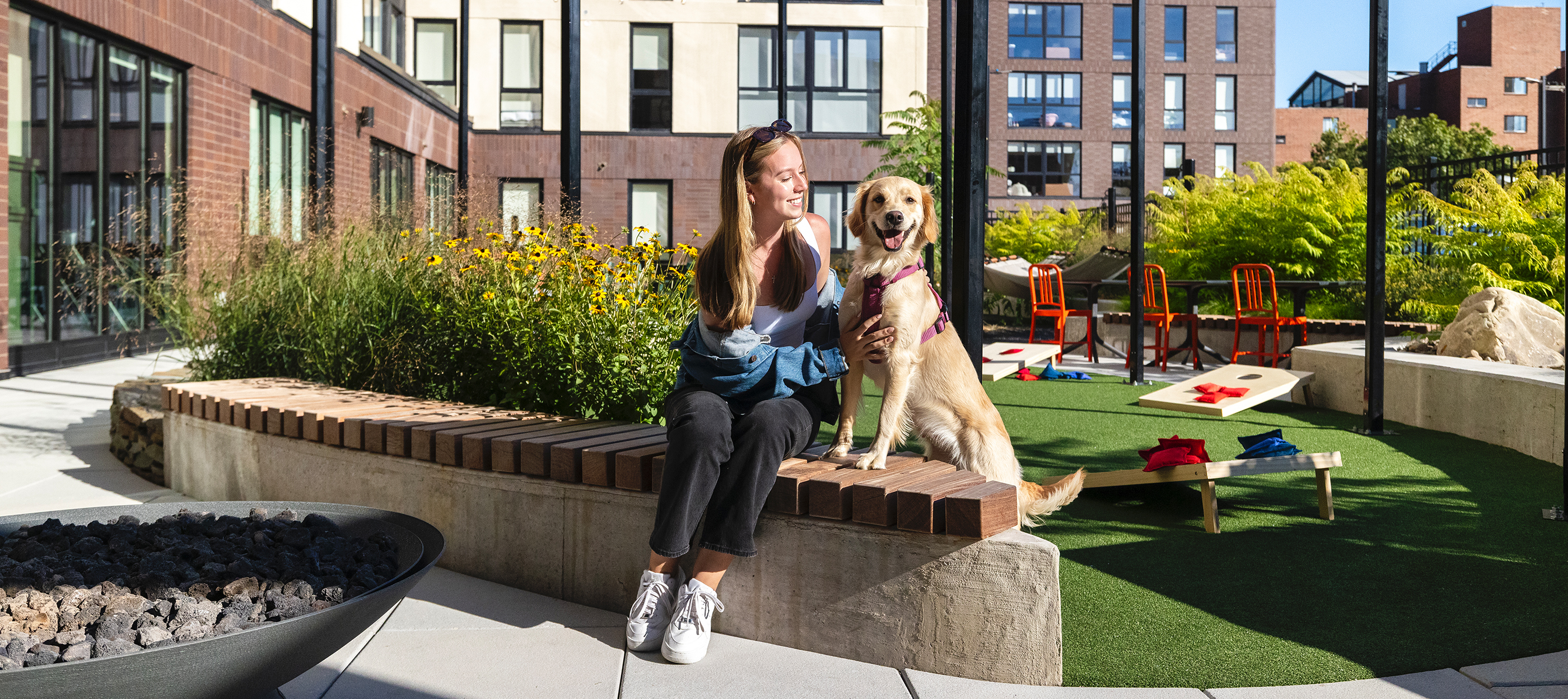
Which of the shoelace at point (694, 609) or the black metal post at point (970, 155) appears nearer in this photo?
the shoelace at point (694, 609)

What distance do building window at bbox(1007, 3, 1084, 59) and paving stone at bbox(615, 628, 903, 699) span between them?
44.8 meters

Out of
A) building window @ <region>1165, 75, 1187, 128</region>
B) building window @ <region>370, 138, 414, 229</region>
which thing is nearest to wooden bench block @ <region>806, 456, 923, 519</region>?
building window @ <region>370, 138, 414, 229</region>

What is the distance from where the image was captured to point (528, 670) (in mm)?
2699

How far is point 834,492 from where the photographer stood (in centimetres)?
273

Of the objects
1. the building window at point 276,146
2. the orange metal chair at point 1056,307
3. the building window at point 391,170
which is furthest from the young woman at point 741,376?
the building window at point 391,170

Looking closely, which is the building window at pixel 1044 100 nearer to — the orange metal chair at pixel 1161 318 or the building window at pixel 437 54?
the building window at pixel 437 54

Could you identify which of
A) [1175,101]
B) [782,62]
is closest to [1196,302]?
[782,62]

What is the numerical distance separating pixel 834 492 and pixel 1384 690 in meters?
1.46

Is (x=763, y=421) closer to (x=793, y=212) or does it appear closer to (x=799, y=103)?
(x=793, y=212)

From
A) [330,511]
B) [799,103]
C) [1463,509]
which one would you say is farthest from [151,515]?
[799,103]

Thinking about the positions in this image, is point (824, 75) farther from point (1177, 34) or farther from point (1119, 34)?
point (1177, 34)

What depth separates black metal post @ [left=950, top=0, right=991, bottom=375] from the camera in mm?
4715

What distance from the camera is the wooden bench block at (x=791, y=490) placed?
280 centimetres

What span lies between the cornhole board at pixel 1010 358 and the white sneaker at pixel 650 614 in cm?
563
